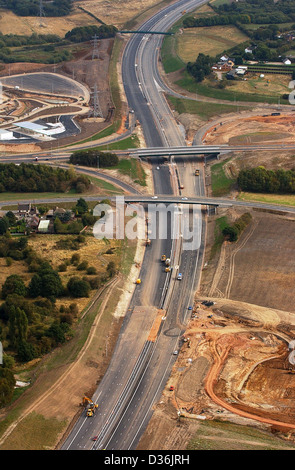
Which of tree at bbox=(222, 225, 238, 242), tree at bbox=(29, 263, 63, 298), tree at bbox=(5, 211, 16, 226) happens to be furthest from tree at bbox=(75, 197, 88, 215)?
tree at bbox=(222, 225, 238, 242)

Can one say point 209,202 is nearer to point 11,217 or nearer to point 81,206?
point 81,206

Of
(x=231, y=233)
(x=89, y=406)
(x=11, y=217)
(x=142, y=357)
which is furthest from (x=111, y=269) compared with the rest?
(x=89, y=406)

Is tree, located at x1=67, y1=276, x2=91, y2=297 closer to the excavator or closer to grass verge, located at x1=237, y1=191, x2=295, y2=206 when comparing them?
the excavator

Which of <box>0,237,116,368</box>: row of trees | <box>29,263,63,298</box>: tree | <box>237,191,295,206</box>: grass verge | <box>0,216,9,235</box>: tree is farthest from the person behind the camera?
<box>237,191,295,206</box>: grass verge

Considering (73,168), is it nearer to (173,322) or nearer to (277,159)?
(277,159)

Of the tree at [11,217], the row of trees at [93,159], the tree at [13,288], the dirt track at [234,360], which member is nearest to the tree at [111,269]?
the dirt track at [234,360]
